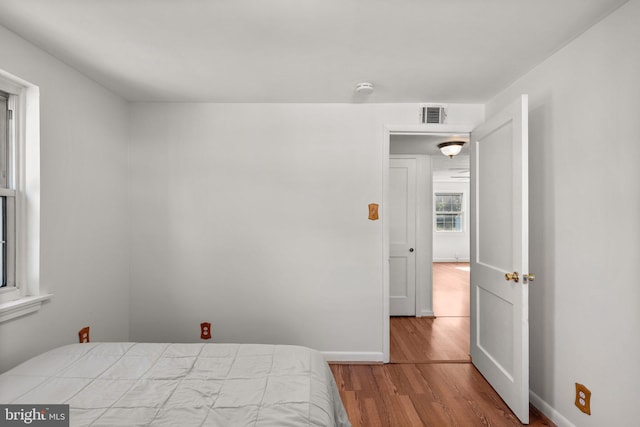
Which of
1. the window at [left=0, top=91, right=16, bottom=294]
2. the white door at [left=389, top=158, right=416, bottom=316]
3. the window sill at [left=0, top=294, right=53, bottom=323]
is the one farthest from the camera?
the white door at [left=389, top=158, right=416, bottom=316]

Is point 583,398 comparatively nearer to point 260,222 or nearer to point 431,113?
point 431,113

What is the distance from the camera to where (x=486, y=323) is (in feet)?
8.55

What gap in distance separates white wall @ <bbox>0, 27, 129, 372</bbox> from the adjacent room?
17 mm

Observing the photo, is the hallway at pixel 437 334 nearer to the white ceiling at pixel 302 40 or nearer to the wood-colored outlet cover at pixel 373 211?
the wood-colored outlet cover at pixel 373 211

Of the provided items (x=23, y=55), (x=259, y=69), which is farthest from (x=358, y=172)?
(x=23, y=55)

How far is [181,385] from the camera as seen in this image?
1.43 meters

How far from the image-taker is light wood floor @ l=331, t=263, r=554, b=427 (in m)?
2.12

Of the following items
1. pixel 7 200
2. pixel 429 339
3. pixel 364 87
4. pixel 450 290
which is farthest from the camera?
pixel 450 290

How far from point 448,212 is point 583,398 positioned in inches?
328

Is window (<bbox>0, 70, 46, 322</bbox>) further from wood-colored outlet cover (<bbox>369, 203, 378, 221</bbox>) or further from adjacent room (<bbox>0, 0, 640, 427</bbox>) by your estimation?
wood-colored outlet cover (<bbox>369, 203, 378, 221</bbox>)

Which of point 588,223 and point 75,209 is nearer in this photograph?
point 588,223

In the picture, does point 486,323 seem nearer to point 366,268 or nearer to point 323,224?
point 366,268

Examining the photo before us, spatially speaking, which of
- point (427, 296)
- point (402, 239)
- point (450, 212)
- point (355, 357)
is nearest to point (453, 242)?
point (450, 212)

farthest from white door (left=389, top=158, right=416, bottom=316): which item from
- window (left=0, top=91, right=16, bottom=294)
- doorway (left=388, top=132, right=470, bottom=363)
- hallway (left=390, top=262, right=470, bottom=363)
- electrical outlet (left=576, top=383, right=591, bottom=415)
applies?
window (left=0, top=91, right=16, bottom=294)
